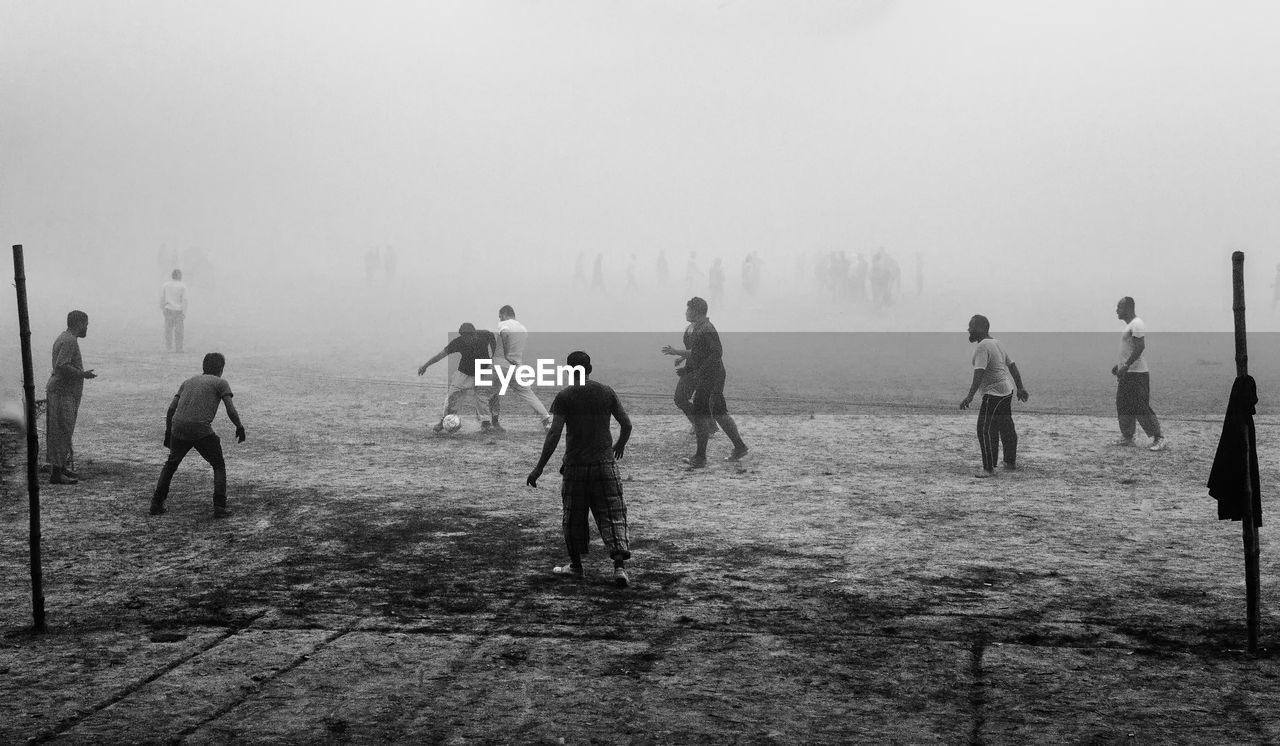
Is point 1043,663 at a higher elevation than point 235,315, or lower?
lower

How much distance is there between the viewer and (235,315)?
50438 millimetres

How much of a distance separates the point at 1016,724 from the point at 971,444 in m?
9.43

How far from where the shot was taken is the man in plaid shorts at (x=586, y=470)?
24.2 feet

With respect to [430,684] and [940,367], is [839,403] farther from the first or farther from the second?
[430,684]

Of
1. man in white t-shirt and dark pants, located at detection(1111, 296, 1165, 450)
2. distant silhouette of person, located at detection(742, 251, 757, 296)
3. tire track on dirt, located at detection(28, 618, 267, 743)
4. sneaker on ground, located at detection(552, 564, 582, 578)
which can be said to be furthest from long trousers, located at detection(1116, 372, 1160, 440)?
distant silhouette of person, located at detection(742, 251, 757, 296)

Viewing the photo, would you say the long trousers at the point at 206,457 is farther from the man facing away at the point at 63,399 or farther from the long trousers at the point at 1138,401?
the long trousers at the point at 1138,401

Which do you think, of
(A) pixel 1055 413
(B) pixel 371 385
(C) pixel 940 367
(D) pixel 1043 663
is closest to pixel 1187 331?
(C) pixel 940 367

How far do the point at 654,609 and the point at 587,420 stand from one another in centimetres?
153

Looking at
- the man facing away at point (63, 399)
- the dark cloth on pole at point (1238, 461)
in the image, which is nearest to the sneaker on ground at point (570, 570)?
the dark cloth on pole at point (1238, 461)

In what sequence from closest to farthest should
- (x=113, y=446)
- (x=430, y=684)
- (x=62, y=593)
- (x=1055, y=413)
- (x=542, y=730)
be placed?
(x=542, y=730) < (x=430, y=684) < (x=62, y=593) < (x=113, y=446) < (x=1055, y=413)

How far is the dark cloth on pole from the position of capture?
5.85 meters

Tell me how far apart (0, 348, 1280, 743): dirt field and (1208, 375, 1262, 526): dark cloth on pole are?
2.25 feet

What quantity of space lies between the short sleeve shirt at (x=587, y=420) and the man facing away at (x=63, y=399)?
5769 mm

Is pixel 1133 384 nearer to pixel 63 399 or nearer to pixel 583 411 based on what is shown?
pixel 583 411
